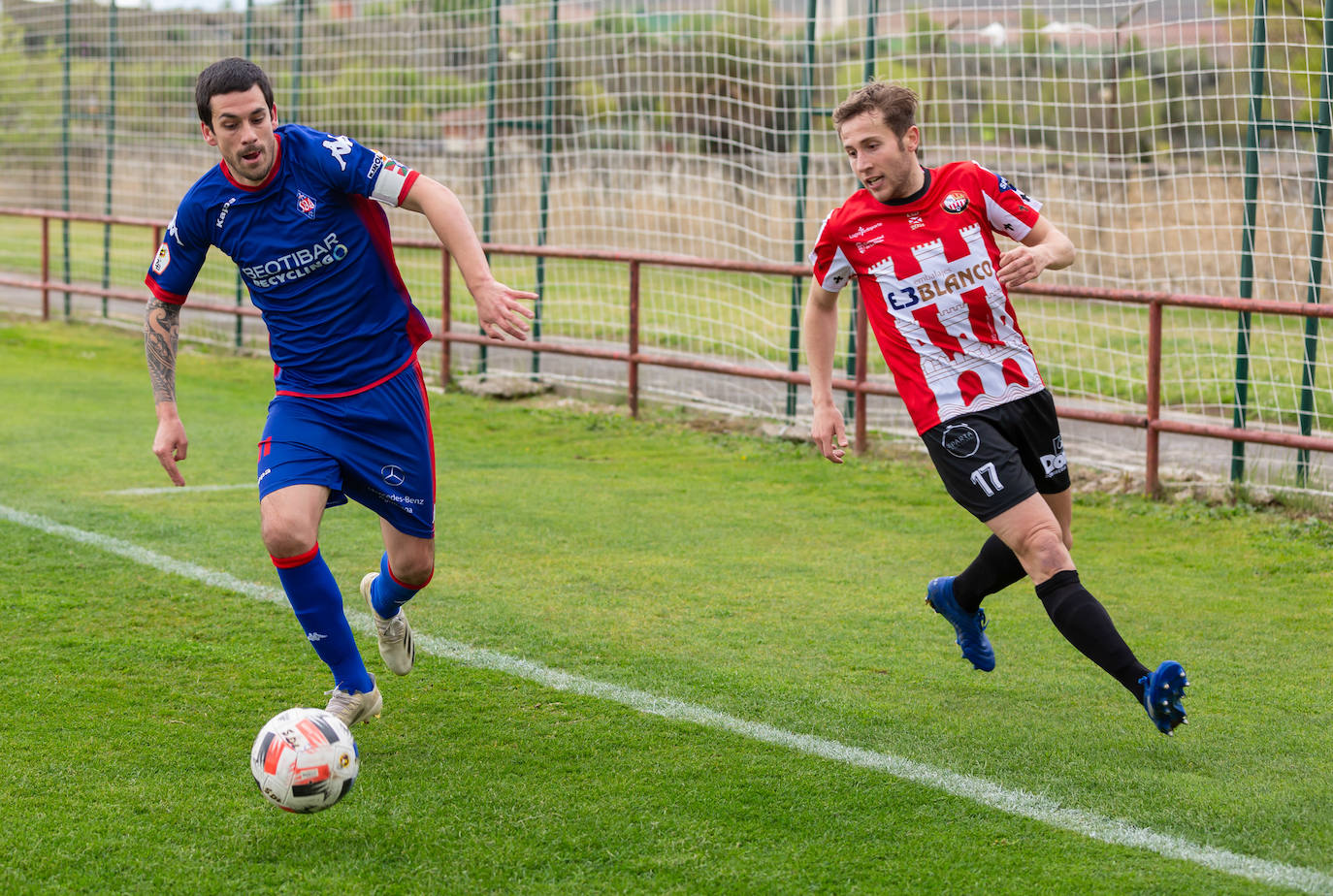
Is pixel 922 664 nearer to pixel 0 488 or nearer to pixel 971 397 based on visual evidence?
pixel 971 397

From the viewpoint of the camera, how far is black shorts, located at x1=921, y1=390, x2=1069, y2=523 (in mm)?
4121

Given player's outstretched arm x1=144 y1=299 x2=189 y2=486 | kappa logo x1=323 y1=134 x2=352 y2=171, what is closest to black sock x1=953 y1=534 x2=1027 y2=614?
kappa logo x1=323 y1=134 x2=352 y2=171

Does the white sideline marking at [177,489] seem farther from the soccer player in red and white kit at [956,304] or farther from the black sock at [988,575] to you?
the black sock at [988,575]

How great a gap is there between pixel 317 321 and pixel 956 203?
6.45 feet

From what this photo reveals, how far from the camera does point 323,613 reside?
13.2ft

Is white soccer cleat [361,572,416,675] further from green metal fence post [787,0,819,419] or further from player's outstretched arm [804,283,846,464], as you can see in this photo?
green metal fence post [787,0,819,419]

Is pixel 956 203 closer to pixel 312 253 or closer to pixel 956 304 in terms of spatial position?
pixel 956 304

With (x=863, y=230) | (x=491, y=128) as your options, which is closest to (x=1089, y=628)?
(x=863, y=230)

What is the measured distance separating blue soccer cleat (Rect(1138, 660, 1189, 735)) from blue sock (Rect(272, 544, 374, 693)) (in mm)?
2176

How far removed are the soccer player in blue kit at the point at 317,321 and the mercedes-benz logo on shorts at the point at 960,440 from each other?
4.36ft

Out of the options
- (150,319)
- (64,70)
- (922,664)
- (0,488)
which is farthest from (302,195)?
(64,70)

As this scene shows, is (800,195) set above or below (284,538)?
above

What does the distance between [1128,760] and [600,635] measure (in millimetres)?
2036

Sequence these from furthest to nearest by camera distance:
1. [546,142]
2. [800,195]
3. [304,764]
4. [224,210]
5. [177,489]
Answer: [546,142] < [800,195] < [177,489] < [224,210] < [304,764]
